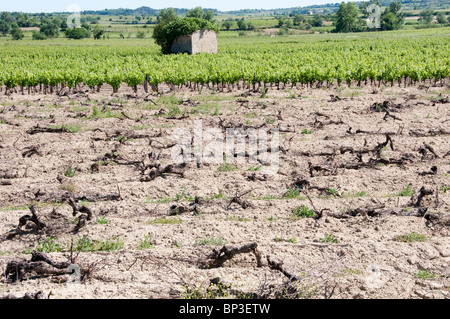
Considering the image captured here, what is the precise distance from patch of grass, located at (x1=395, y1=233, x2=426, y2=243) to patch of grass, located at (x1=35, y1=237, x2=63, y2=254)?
15.5ft

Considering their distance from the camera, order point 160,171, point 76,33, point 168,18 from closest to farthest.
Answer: point 160,171 → point 168,18 → point 76,33

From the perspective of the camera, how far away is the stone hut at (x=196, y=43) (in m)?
43.8

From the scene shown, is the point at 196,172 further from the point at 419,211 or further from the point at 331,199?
the point at 419,211

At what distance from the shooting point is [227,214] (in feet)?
25.4

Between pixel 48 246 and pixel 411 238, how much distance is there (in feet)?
16.7

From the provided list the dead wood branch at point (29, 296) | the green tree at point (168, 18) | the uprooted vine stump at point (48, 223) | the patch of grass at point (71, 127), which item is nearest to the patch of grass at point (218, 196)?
the uprooted vine stump at point (48, 223)

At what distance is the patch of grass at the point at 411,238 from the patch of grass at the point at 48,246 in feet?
15.5

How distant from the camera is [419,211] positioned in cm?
746

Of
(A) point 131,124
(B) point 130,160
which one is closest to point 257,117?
(A) point 131,124

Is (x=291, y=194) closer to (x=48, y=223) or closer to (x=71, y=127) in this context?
(x=48, y=223)

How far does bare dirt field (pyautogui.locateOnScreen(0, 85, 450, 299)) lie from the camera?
18.4ft

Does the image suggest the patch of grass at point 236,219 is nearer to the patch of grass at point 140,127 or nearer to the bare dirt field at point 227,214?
the bare dirt field at point 227,214

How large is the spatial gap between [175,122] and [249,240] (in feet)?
28.7

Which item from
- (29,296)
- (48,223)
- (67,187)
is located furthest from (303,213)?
(67,187)
